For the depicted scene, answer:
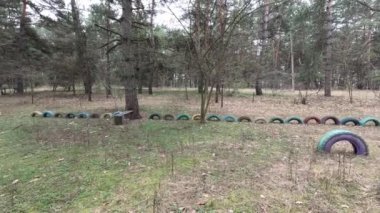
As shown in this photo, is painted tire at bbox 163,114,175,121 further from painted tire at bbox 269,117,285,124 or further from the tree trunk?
painted tire at bbox 269,117,285,124

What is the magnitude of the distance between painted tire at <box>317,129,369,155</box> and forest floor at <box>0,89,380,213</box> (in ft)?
0.48

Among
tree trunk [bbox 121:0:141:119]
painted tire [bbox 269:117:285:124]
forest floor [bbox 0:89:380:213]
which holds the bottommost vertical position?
forest floor [bbox 0:89:380:213]

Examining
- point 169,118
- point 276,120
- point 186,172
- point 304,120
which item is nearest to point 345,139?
point 186,172

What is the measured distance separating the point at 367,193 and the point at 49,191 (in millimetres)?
3509

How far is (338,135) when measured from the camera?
4227 mm

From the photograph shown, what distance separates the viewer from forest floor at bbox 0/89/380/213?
2852 mm

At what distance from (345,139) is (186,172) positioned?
2437 mm

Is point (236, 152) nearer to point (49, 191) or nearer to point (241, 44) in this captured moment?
point (49, 191)

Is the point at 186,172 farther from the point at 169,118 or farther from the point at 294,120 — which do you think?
the point at 294,120

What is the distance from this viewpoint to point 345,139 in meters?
4.17

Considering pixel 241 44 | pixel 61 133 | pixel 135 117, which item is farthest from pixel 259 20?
pixel 61 133

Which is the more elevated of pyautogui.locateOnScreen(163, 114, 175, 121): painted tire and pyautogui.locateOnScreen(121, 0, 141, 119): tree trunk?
pyautogui.locateOnScreen(121, 0, 141, 119): tree trunk

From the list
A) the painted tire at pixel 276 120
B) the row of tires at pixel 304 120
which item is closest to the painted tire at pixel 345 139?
the row of tires at pixel 304 120

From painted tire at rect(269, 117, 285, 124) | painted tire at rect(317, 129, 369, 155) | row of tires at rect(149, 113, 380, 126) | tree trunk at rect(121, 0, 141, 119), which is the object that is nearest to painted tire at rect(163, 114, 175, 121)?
row of tires at rect(149, 113, 380, 126)
